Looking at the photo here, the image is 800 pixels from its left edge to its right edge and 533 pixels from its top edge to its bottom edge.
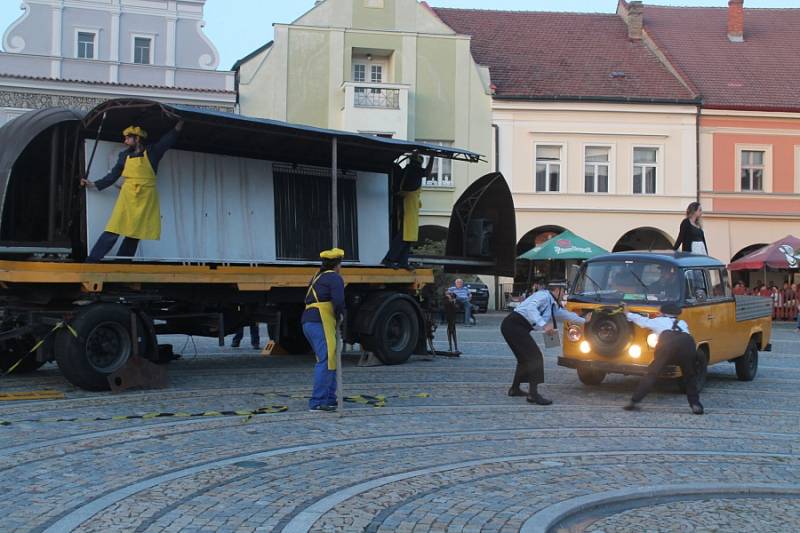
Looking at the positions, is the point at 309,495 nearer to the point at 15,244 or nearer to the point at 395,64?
the point at 15,244

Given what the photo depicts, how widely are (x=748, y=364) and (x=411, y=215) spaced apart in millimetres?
6000

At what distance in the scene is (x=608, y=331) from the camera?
1215cm

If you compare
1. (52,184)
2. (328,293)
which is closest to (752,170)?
(328,293)

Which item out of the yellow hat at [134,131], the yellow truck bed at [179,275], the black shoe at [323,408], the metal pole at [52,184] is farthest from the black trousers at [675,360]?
the metal pole at [52,184]

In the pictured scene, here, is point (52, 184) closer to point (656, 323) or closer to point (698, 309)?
point (656, 323)

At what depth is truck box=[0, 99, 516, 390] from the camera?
11.8m

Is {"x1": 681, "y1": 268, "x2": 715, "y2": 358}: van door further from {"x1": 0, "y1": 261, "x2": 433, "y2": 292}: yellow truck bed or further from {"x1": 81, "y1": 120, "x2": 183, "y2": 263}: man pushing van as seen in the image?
{"x1": 81, "y1": 120, "x2": 183, "y2": 263}: man pushing van

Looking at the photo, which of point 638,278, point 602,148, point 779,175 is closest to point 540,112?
point 602,148

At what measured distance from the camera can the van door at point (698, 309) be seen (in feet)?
40.6

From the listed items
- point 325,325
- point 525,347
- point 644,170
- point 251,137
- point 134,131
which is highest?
point 644,170

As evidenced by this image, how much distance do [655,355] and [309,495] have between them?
228 inches

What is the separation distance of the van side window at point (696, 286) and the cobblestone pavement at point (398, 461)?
1.34 m

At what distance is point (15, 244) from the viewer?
475 inches

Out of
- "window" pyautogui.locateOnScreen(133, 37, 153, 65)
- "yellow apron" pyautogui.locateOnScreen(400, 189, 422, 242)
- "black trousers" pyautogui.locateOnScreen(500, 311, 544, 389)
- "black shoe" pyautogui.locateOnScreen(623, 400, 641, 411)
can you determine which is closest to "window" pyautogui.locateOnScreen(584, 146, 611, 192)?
"window" pyautogui.locateOnScreen(133, 37, 153, 65)
